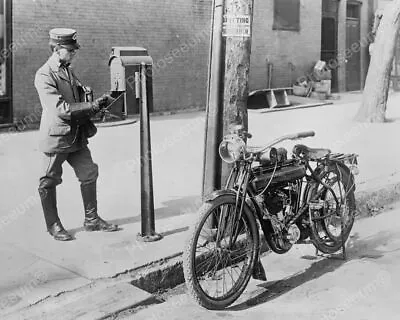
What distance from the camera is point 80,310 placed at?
4082 mm

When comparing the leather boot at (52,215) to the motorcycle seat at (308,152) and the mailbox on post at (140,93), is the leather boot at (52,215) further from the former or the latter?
the motorcycle seat at (308,152)

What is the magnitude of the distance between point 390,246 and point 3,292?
3.64 metres

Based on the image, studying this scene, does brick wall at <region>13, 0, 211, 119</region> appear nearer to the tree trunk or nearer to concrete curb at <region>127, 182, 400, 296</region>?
the tree trunk

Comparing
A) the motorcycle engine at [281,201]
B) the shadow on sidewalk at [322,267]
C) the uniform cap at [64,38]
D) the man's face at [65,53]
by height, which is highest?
the uniform cap at [64,38]

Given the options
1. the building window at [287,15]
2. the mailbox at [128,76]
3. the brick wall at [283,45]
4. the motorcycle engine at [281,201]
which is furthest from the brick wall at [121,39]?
the motorcycle engine at [281,201]

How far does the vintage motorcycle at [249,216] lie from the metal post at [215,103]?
77cm

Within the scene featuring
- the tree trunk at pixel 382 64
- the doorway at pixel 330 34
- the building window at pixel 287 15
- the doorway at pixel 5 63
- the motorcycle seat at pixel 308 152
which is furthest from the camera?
the doorway at pixel 330 34

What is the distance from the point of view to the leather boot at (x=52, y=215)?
5.52 metres

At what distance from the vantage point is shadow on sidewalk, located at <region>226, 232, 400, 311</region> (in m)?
4.69

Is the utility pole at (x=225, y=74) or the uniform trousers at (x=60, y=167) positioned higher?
the utility pole at (x=225, y=74)

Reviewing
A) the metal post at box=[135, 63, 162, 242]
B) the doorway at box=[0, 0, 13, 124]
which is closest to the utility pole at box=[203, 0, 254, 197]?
the metal post at box=[135, 63, 162, 242]

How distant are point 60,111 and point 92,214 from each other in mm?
1083

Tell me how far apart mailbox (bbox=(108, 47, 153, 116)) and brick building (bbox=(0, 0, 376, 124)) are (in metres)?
6.88

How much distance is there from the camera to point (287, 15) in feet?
59.6
